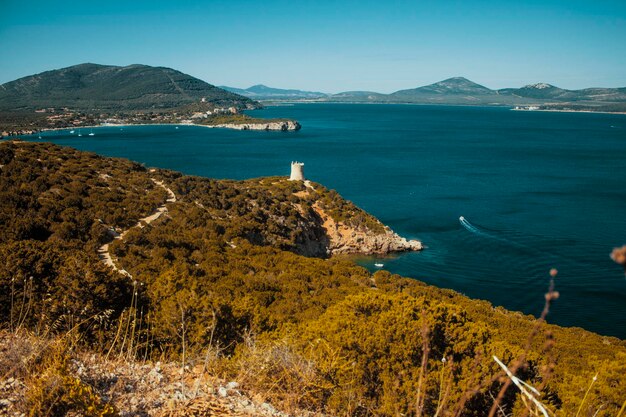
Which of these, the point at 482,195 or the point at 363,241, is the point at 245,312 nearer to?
the point at 363,241

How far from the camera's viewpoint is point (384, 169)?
245 ft

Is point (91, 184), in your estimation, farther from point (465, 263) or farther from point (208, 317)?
point (465, 263)

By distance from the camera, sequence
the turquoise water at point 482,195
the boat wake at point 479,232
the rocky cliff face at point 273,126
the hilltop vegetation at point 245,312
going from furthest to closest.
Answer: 1. the rocky cliff face at point 273,126
2. the boat wake at point 479,232
3. the turquoise water at point 482,195
4. the hilltop vegetation at point 245,312

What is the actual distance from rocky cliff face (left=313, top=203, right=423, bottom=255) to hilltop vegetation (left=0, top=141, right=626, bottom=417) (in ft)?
16.5

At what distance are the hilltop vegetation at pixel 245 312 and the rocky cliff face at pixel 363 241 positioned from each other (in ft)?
16.5

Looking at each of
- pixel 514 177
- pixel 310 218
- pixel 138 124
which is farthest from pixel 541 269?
pixel 138 124

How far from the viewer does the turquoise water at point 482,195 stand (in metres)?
30.5

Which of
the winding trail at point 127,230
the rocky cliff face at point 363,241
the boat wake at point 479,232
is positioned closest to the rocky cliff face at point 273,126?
the boat wake at point 479,232

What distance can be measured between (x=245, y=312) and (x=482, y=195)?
51.6m

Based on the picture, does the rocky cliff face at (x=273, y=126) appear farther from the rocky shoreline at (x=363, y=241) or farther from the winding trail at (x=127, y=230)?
the winding trail at (x=127, y=230)

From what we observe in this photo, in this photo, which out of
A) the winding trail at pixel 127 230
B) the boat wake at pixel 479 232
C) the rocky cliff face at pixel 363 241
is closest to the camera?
the winding trail at pixel 127 230

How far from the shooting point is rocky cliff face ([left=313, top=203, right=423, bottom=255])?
37531 mm

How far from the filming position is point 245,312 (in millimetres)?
9875

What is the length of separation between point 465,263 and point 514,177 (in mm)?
40026
